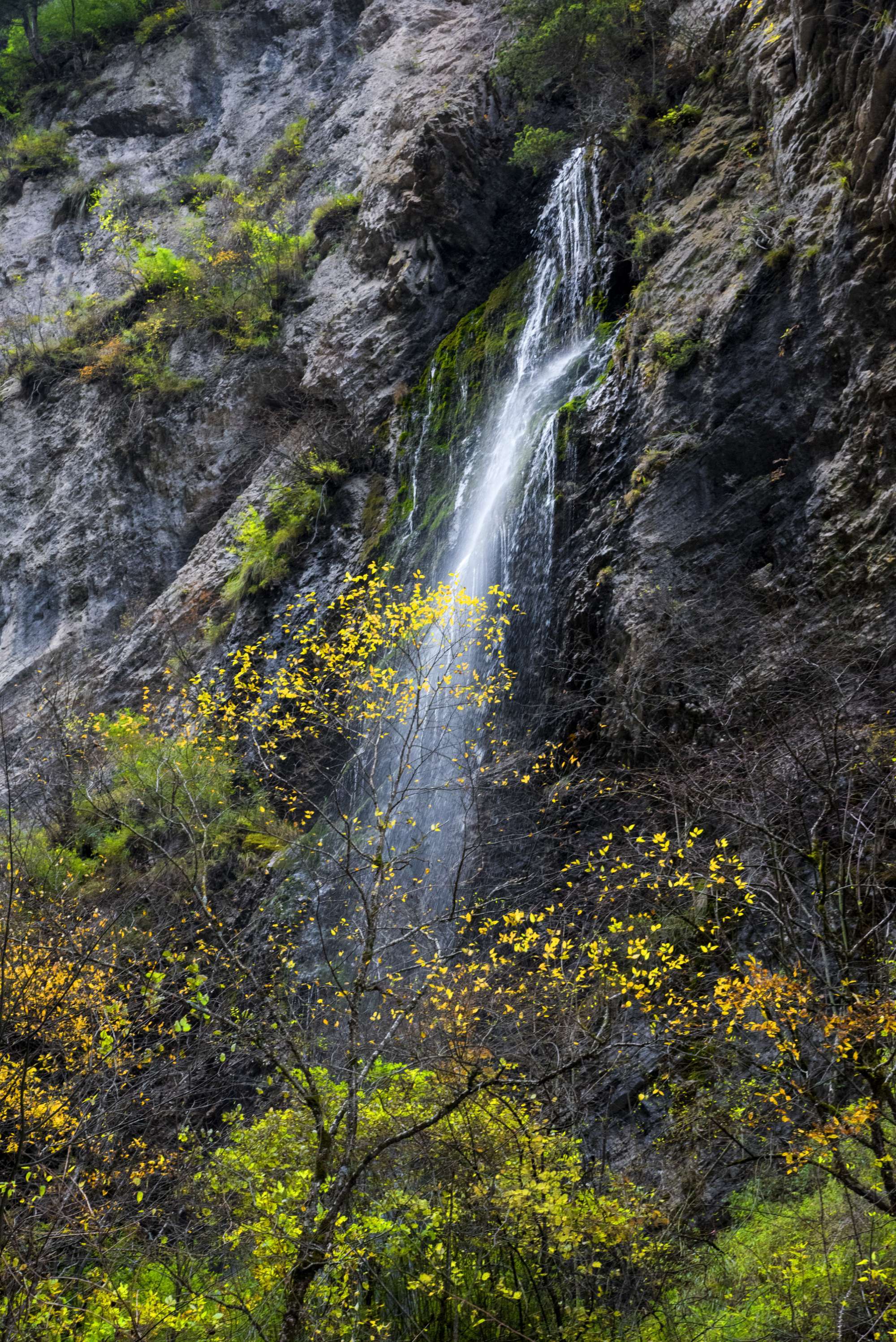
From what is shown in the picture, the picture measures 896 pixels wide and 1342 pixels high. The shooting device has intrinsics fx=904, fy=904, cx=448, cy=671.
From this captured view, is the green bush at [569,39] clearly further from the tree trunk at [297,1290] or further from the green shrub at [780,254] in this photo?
the tree trunk at [297,1290]

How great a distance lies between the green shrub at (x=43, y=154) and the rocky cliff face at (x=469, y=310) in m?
0.64

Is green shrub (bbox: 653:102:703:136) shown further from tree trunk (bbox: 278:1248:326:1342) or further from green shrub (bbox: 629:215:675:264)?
tree trunk (bbox: 278:1248:326:1342)

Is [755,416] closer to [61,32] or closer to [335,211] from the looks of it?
[335,211]

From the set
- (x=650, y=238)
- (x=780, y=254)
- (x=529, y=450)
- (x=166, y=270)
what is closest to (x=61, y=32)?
(x=166, y=270)

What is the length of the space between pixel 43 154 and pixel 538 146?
20386 millimetres

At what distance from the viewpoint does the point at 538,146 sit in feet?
49.3

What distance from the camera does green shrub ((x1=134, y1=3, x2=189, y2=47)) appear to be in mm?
28438

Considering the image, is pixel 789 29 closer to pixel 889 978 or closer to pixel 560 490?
pixel 560 490

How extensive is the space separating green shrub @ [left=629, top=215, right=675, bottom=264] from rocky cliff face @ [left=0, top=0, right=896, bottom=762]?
0.05 m

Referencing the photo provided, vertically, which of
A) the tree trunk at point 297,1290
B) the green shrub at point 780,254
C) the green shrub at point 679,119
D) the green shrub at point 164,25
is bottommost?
the tree trunk at point 297,1290

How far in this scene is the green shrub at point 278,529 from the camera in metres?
17.0

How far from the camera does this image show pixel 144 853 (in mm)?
14734

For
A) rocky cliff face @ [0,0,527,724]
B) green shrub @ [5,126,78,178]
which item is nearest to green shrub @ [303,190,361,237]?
rocky cliff face @ [0,0,527,724]

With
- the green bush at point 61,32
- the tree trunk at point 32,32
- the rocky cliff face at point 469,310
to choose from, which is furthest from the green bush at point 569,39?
the tree trunk at point 32,32
